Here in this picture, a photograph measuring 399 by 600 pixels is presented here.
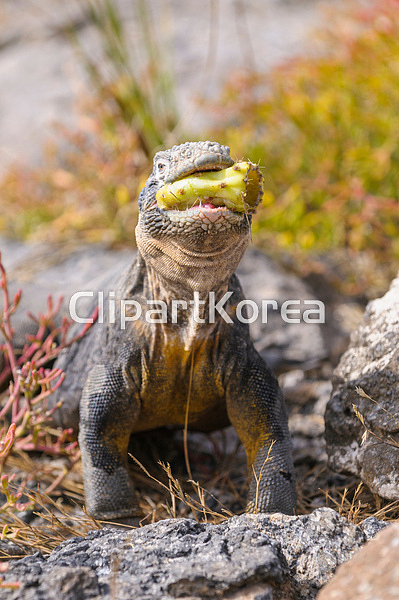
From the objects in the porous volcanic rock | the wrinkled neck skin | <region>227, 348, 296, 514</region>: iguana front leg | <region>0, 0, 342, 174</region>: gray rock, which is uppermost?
<region>0, 0, 342, 174</region>: gray rock

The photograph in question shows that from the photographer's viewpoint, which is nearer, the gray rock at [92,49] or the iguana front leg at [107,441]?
the iguana front leg at [107,441]

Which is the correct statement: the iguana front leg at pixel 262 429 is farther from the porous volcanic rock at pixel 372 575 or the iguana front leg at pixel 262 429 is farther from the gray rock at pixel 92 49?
the gray rock at pixel 92 49

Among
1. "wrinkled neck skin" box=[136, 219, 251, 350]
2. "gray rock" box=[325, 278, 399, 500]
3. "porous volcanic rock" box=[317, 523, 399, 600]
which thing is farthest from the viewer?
"gray rock" box=[325, 278, 399, 500]

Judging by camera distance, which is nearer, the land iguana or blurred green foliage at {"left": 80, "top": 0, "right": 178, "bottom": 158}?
the land iguana

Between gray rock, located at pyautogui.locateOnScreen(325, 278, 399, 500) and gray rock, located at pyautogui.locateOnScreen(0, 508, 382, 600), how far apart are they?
43cm

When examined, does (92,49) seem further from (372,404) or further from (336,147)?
(372,404)

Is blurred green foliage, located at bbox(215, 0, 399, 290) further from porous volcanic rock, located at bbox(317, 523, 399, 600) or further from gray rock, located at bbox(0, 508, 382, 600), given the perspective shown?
porous volcanic rock, located at bbox(317, 523, 399, 600)

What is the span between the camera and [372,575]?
5.85 feet

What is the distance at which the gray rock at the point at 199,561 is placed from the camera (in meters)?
2.02

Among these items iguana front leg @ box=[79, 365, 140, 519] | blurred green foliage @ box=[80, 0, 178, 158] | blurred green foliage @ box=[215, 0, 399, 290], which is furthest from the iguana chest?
blurred green foliage @ box=[80, 0, 178, 158]

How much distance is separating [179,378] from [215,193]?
106 centimetres

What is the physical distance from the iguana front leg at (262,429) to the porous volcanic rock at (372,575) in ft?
3.55

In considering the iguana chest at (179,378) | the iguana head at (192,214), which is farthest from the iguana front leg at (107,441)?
the iguana head at (192,214)

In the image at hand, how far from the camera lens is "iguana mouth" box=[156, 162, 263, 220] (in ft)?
8.03
